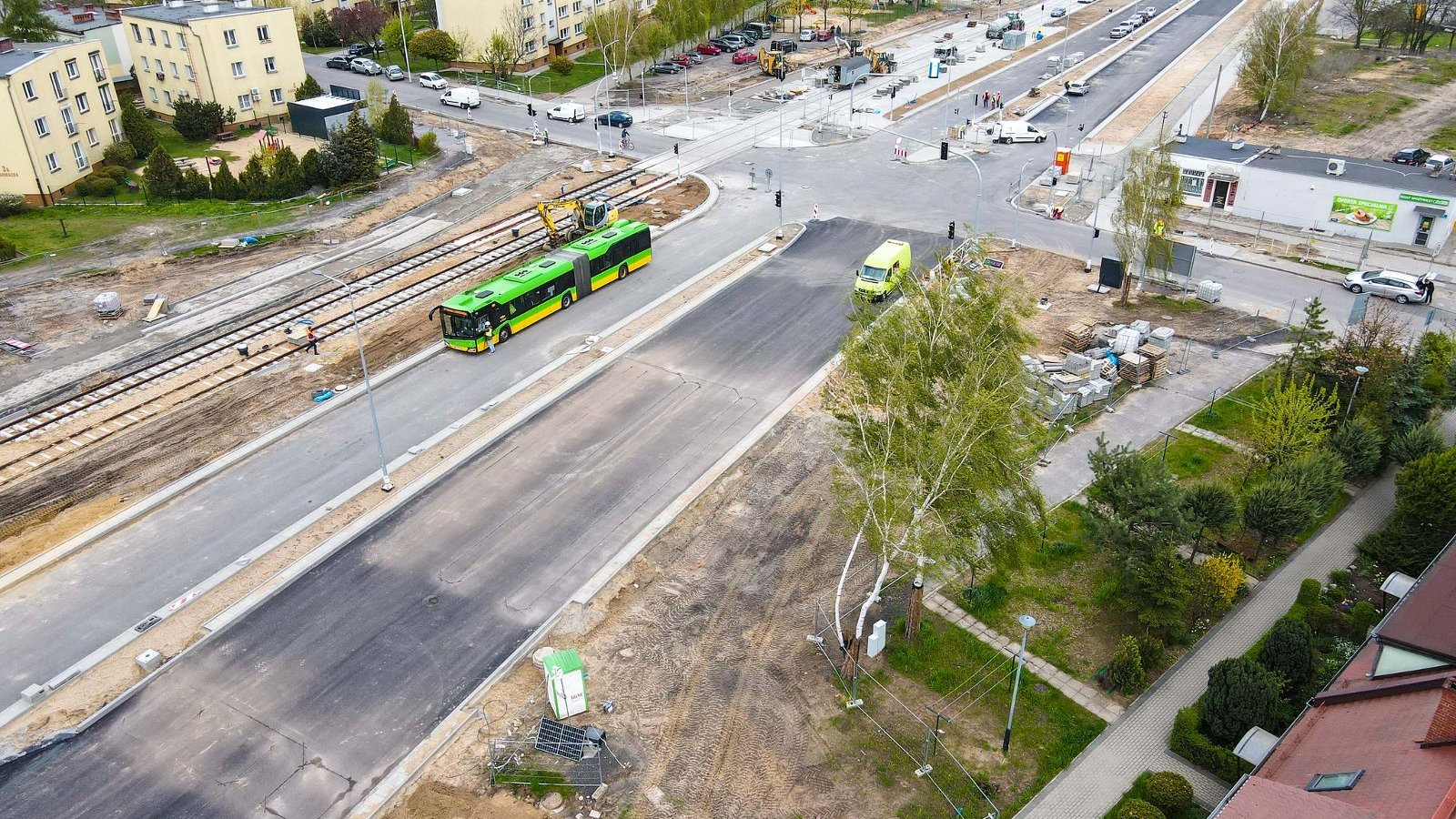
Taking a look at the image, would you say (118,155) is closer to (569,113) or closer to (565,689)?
(569,113)

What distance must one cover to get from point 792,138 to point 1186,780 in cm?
5558

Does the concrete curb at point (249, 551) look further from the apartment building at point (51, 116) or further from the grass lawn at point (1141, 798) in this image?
the apartment building at point (51, 116)

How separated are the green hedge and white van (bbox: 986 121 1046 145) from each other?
5167 cm

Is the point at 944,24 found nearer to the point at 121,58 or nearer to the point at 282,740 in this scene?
the point at 121,58

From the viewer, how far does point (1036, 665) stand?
2452cm

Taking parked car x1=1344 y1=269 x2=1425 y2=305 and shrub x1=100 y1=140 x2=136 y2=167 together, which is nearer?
parked car x1=1344 y1=269 x2=1425 y2=305

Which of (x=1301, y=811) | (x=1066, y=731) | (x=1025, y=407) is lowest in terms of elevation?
(x=1066, y=731)

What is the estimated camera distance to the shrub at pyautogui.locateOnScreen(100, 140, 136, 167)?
6044cm

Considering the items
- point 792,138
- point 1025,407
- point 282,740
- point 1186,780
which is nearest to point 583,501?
point 282,740

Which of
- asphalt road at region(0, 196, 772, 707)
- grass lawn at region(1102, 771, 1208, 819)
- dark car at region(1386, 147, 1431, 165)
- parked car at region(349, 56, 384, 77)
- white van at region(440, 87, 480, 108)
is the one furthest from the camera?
parked car at region(349, 56, 384, 77)

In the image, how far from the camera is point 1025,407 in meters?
23.1

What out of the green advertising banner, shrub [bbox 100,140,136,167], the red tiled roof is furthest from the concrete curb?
the green advertising banner

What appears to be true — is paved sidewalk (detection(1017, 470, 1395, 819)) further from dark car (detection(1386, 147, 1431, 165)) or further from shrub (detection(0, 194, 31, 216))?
shrub (detection(0, 194, 31, 216))

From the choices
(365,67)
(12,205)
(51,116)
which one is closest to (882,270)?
(12,205)
